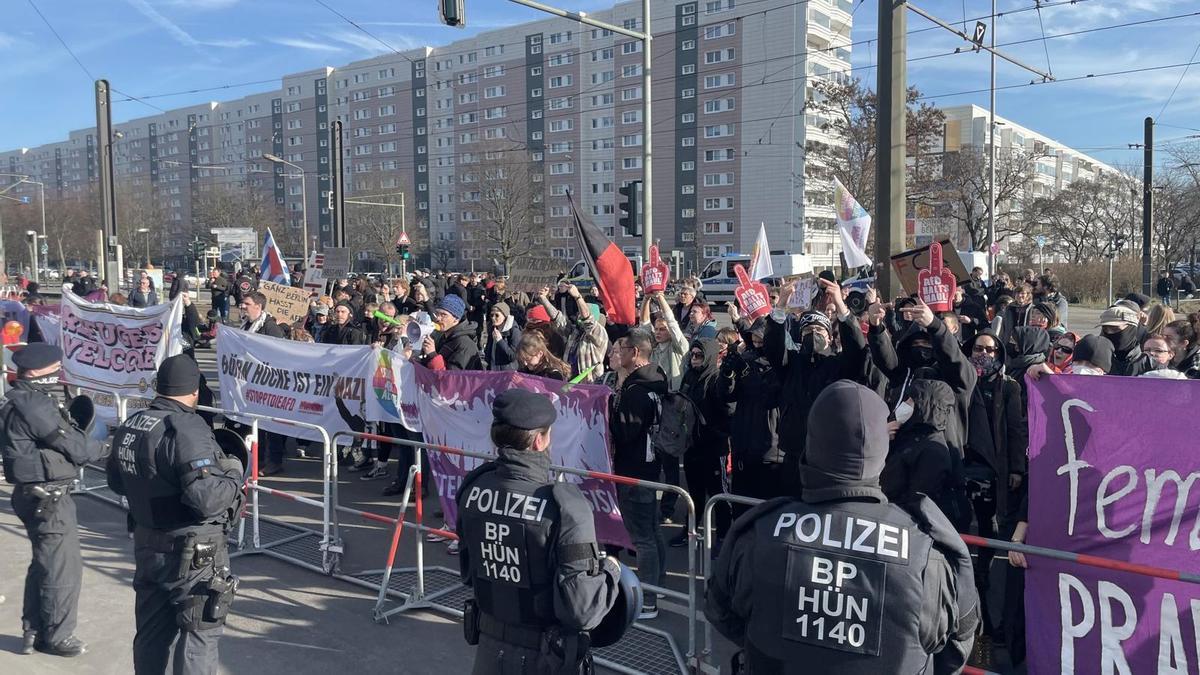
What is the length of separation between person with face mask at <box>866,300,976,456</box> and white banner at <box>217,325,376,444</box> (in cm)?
495

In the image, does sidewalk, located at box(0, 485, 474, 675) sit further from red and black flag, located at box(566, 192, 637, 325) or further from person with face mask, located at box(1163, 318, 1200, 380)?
person with face mask, located at box(1163, 318, 1200, 380)

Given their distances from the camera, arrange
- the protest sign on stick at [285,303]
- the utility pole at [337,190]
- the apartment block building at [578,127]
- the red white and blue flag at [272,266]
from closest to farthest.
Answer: the protest sign on stick at [285,303] → the red white and blue flag at [272,266] → the utility pole at [337,190] → the apartment block building at [578,127]

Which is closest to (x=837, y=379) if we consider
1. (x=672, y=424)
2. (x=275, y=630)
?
(x=672, y=424)

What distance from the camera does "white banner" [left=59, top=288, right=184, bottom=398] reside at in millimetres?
9703

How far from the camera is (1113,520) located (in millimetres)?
3879

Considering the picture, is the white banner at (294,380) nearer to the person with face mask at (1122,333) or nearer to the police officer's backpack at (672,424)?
the police officer's backpack at (672,424)

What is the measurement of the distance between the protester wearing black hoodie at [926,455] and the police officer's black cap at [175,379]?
369 centimetres

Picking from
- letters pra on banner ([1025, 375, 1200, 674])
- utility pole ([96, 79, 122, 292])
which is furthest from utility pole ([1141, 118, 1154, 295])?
utility pole ([96, 79, 122, 292])

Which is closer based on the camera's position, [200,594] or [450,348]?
[200,594]

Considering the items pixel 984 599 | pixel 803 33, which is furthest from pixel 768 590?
pixel 803 33

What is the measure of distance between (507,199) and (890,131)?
58042mm

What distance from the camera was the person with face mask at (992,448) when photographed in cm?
536

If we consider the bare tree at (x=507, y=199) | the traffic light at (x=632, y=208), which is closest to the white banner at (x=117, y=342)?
the traffic light at (x=632, y=208)

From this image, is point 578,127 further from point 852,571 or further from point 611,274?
point 852,571
